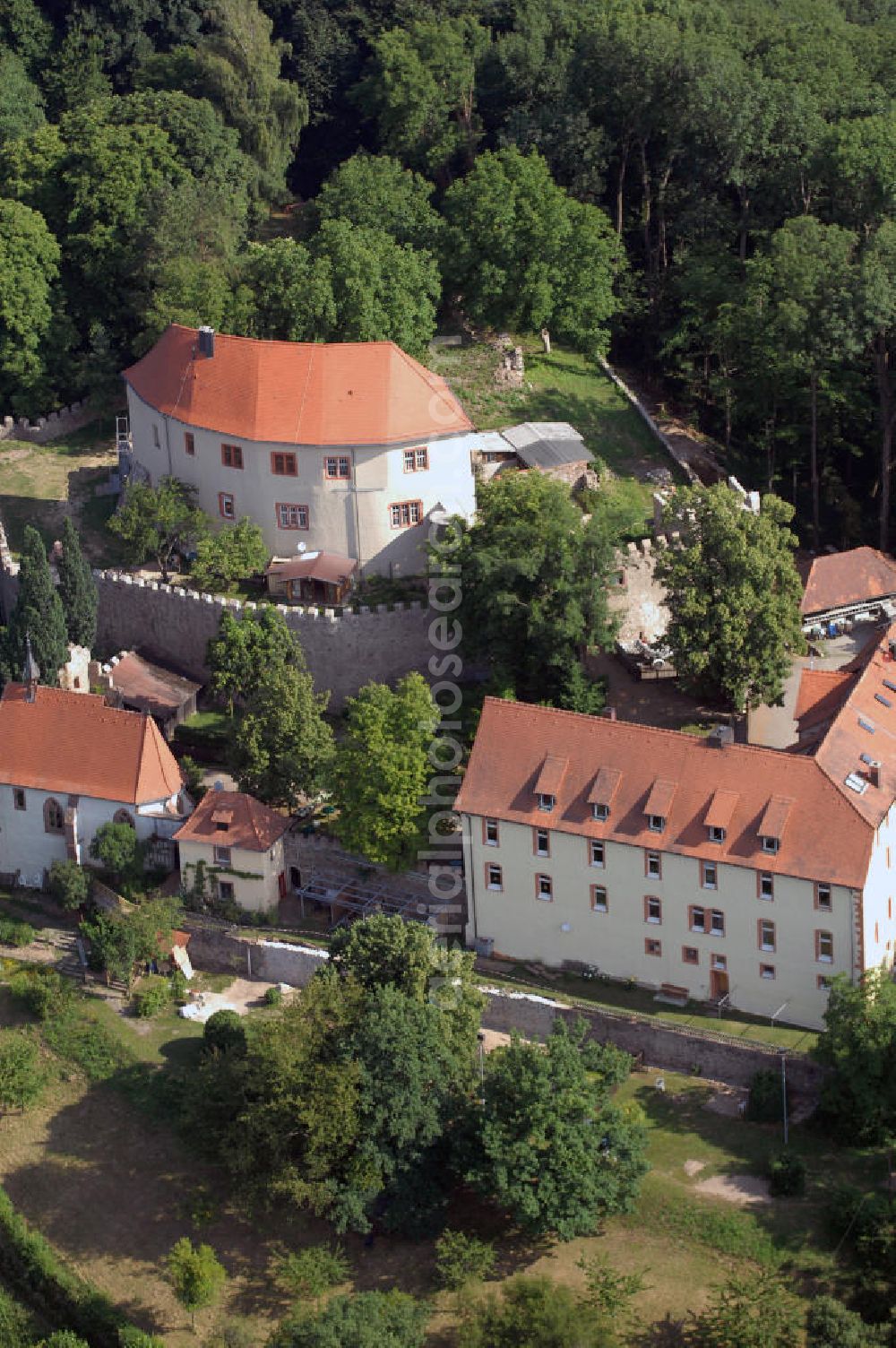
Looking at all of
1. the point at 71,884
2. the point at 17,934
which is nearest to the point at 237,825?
the point at 71,884

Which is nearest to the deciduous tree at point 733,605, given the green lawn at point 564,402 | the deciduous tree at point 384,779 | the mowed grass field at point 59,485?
the deciduous tree at point 384,779

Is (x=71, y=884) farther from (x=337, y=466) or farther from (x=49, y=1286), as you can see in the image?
(x=337, y=466)

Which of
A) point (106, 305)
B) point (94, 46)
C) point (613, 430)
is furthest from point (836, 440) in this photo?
point (94, 46)

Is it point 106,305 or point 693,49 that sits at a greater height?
point 693,49

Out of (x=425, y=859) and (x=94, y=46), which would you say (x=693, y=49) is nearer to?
(x=94, y=46)

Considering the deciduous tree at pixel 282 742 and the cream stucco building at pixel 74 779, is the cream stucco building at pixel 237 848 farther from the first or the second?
the cream stucco building at pixel 74 779

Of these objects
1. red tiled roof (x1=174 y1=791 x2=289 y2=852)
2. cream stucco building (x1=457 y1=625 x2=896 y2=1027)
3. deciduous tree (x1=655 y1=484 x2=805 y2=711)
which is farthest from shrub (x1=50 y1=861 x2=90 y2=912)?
deciduous tree (x1=655 y1=484 x2=805 y2=711)

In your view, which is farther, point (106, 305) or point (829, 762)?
point (106, 305)

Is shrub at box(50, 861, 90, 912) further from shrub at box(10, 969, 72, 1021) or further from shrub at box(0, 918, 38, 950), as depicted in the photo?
shrub at box(10, 969, 72, 1021)
